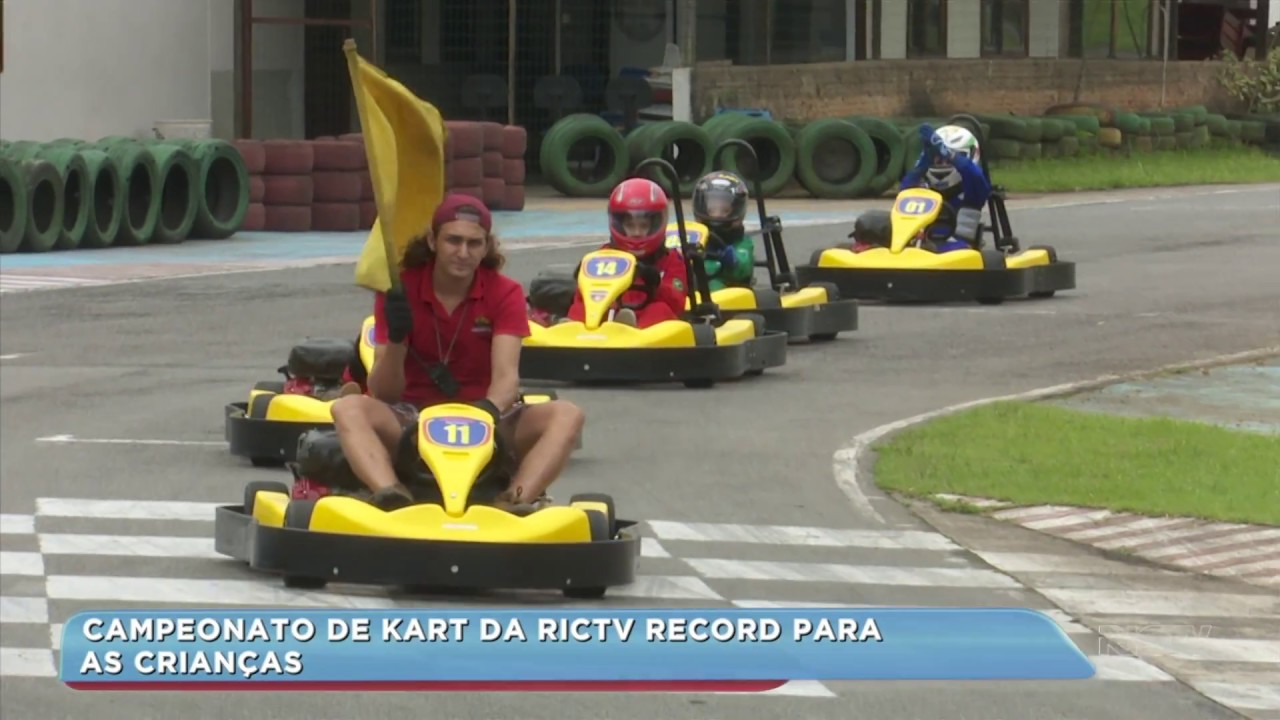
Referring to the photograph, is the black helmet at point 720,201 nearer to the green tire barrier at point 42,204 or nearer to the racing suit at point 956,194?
the racing suit at point 956,194

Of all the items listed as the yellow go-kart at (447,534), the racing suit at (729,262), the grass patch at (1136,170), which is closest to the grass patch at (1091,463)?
the yellow go-kart at (447,534)

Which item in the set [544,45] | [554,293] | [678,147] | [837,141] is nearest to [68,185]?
[678,147]

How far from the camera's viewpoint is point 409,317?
25.2 feet

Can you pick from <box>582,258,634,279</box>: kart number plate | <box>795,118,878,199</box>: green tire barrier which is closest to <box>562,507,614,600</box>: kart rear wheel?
<box>582,258,634,279</box>: kart number plate

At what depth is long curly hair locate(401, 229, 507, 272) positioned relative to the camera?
792cm

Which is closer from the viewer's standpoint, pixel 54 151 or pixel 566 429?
pixel 566 429

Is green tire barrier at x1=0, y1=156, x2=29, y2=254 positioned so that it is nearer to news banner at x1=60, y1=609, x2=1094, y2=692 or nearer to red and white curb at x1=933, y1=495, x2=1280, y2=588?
red and white curb at x1=933, y1=495, x2=1280, y2=588

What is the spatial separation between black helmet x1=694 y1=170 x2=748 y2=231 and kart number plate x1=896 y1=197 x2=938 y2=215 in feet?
10.6

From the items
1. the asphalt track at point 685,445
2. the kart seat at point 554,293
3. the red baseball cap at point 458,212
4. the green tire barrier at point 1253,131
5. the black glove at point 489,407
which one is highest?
the red baseball cap at point 458,212

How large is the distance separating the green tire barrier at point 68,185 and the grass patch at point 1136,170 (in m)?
12.8

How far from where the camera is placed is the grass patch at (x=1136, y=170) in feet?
101

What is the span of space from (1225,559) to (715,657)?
5436 millimetres

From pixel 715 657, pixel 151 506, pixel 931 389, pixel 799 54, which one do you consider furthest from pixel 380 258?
pixel 799 54

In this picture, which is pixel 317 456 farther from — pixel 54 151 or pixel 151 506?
pixel 54 151
